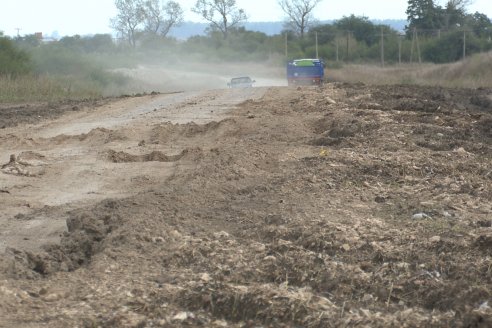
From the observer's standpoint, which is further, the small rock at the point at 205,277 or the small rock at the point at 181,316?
the small rock at the point at 205,277

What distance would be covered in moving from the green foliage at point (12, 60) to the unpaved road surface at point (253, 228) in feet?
70.9

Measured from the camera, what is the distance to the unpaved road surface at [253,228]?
4.90m

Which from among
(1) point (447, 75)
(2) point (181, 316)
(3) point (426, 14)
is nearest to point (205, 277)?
(2) point (181, 316)

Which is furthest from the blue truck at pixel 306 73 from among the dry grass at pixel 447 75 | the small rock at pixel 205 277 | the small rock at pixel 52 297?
the small rock at pixel 52 297

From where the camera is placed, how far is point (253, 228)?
22.0ft

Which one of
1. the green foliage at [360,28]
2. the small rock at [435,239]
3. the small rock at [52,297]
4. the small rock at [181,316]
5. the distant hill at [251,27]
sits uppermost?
the distant hill at [251,27]

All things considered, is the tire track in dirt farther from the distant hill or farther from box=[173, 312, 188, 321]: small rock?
the distant hill

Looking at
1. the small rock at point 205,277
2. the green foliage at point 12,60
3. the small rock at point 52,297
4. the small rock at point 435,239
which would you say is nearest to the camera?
the small rock at point 52,297

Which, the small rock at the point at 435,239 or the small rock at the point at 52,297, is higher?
the small rock at the point at 435,239

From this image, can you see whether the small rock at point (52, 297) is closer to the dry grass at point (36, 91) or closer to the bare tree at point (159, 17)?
the dry grass at point (36, 91)

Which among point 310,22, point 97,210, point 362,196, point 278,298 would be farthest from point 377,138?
point 310,22

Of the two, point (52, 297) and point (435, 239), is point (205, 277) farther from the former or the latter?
point (435, 239)

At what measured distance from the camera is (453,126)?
13.7 metres

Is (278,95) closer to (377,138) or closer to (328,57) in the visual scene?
(377,138)
